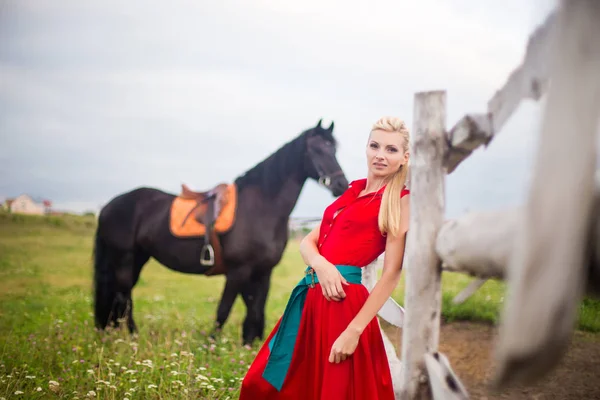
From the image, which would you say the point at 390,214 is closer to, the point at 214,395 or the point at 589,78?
the point at 589,78

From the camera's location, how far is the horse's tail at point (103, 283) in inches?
190

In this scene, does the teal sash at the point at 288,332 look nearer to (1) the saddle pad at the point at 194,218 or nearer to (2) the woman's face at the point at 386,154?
(2) the woman's face at the point at 386,154

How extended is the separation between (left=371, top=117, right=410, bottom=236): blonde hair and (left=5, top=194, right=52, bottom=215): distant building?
1462 centimetres

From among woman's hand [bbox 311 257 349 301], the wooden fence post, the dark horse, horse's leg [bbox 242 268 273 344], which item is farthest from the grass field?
the wooden fence post

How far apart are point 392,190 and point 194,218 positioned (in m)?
3.53

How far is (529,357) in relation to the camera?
0.66 m

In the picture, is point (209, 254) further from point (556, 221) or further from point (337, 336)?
point (556, 221)

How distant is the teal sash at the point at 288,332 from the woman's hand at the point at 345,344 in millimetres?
224

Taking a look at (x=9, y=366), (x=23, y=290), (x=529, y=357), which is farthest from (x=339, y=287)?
(x=23, y=290)

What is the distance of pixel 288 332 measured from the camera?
1.72m

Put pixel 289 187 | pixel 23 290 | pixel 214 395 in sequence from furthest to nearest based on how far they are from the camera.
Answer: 1. pixel 23 290
2. pixel 289 187
3. pixel 214 395

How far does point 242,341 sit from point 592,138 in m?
4.25

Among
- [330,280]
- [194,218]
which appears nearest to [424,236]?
[330,280]

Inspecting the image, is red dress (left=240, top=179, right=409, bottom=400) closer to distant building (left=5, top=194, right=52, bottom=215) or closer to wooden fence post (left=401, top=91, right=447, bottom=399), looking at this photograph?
wooden fence post (left=401, top=91, right=447, bottom=399)
